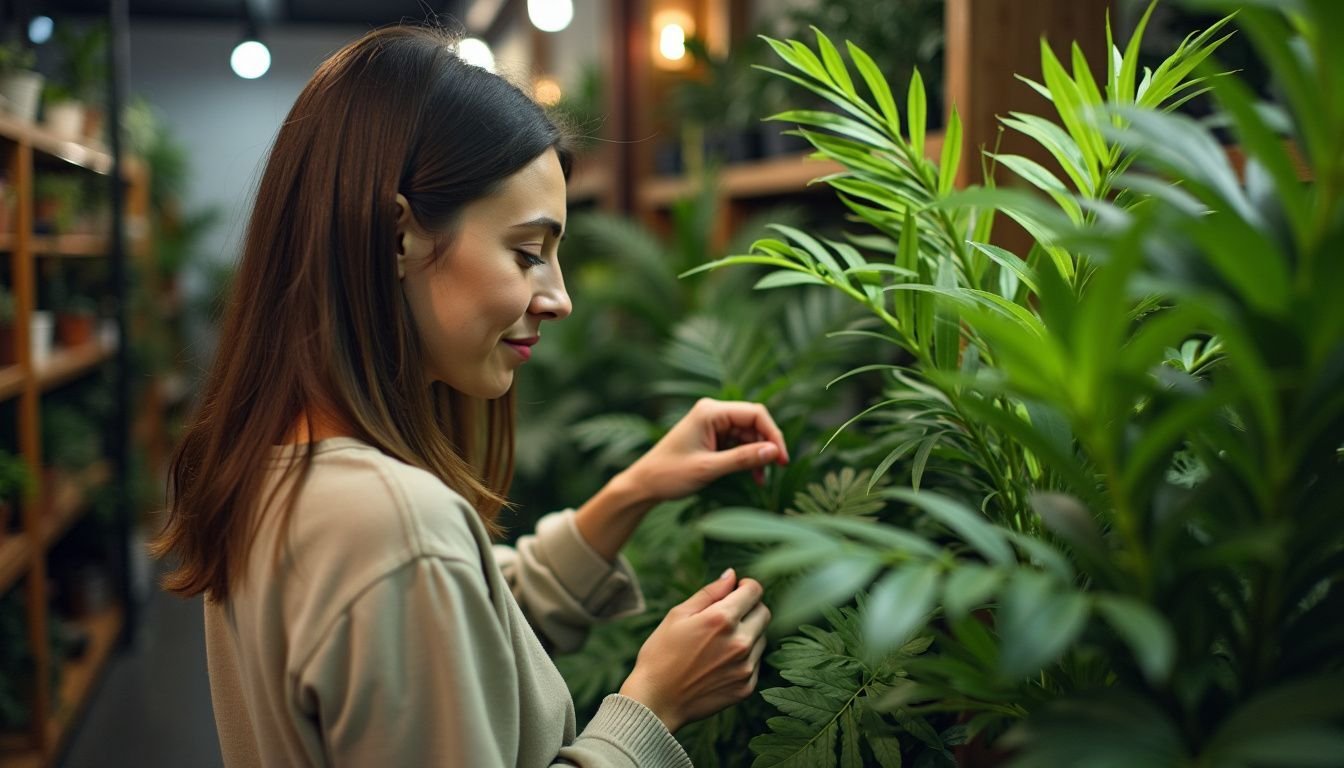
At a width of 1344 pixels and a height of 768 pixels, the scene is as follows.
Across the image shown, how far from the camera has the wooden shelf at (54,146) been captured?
286 cm

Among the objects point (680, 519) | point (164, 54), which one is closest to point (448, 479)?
point (680, 519)

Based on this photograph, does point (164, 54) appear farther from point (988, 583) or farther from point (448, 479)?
point (988, 583)

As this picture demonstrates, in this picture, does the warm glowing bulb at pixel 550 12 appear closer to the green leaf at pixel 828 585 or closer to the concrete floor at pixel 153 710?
the concrete floor at pixel 153 710

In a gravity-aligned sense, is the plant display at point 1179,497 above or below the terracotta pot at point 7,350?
above

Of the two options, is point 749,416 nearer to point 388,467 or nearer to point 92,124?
point 388,467

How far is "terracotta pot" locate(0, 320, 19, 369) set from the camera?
9.54ft

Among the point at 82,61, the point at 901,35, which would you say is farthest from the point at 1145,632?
the point at 82,61

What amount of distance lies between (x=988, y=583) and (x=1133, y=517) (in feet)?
0.46

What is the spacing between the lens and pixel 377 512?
891mm

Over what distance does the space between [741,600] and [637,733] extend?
0.19 m

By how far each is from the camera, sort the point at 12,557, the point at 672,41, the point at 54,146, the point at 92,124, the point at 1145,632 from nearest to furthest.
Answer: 1. the point at 1145,632
2. the point at 12,557
3. the point at 54,146
4. the point at 672,41
5. the point at 92,124

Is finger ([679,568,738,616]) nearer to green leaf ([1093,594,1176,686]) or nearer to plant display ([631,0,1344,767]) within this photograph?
plant display ([631,0,1344,767])

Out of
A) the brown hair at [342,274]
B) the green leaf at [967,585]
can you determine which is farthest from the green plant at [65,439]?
the green leaf at [967,585]

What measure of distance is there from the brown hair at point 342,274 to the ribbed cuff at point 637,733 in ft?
0.85
